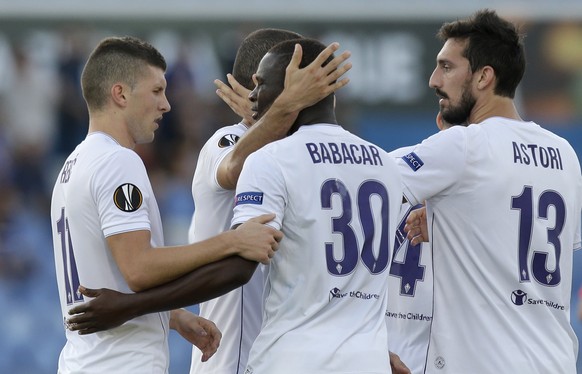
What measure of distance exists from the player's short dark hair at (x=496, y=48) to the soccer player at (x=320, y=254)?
1.18 meters

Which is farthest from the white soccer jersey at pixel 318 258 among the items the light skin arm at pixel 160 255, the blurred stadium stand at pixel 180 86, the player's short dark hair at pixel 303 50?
the blurred stadium stand at pixel 180 86

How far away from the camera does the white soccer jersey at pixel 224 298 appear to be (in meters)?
6.10

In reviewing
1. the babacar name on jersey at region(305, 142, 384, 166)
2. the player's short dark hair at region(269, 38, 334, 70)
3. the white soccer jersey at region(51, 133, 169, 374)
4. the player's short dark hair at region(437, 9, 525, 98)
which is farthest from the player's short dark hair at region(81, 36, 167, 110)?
the player's short dark hair at region(437, 9, 525, 98)

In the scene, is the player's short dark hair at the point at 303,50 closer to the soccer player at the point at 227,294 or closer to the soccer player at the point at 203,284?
the soccer player at the point at 203,284

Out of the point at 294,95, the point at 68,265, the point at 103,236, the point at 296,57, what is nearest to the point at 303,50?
the point at 296,57

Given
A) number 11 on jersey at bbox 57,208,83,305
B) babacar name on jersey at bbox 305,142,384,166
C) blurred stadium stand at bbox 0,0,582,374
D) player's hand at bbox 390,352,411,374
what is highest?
blurred stadium stand at bbox 0,0,582,374

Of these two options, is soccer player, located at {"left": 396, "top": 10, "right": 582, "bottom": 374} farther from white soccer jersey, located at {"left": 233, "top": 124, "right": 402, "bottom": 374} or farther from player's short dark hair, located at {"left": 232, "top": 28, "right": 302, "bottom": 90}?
player's short dark hair, located at {"left": 232, "top": 28, "right": 302, "bottom": 90}

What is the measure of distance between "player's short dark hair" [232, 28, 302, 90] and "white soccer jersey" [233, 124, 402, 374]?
1.25 m

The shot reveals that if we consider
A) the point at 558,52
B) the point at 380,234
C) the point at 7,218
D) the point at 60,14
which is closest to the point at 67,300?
the point at 380,234

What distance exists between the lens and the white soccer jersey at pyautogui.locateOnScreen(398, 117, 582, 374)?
5.79 meters

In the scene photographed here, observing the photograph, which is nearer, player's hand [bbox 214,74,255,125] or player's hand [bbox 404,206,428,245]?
player's hand [bbox 404,206,428,245]

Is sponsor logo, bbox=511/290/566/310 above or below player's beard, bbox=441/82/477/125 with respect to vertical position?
below

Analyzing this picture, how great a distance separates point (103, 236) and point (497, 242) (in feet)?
6.80

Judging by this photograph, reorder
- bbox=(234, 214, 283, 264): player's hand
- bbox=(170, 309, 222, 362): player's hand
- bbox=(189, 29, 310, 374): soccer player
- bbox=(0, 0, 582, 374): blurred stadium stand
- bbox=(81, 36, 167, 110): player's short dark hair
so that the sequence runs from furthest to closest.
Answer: bbox=(0, 0, 582, 374): blurred stadium stand, bbox=(189, 29, 310, 374): soccer player, bbox=(170, 309, 222, 362): player's hand, bbox=(81, 36, 167, 110): player's short dark hair, bbox=(234, 214, 283, 264): player's hand
